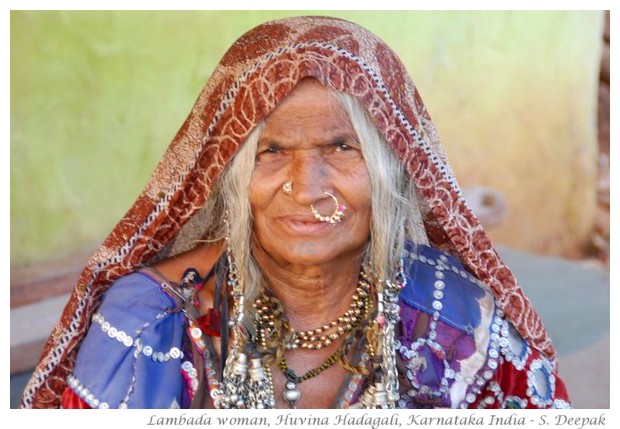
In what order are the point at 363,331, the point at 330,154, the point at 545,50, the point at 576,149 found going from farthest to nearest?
the point at 576,149, the point at 545,50, the point at 363,331, the point at 330,154

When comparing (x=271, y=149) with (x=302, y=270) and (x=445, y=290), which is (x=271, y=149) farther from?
(x=445, y=290)

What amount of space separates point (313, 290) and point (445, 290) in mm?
320

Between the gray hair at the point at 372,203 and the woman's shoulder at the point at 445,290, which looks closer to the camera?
the gray hair at the point at 372,203

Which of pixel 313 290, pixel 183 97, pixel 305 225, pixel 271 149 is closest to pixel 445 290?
pixel 313 290

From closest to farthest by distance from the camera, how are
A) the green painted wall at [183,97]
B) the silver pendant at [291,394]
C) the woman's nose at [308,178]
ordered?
the woman's nose at [308,178] → the silver pendant at [291,394] → the green painted wall at [183,97]

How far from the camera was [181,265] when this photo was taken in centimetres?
224

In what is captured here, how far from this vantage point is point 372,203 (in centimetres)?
210

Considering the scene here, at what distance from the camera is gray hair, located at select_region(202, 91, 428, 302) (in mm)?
2043

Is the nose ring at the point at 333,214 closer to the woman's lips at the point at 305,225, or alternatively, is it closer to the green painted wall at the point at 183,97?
the woman's lips at the point at 305,225

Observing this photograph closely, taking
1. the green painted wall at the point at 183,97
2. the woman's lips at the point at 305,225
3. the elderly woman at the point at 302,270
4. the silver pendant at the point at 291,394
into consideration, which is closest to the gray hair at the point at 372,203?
the elderly woman at the point at 302,270

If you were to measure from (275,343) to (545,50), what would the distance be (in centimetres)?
284

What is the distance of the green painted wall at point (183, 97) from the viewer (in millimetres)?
3523

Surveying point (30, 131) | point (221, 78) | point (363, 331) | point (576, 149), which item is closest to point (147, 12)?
point (30, 131)

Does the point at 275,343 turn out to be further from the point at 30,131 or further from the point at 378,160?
the point at 30,131
